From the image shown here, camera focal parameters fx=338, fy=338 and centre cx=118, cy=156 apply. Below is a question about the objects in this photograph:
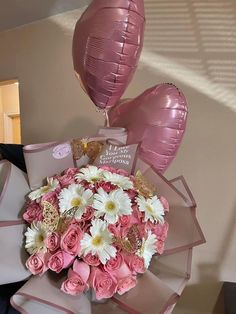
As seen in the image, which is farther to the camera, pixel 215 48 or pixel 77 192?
pixel 215 48

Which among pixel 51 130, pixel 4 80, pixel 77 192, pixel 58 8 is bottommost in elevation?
pixel 51 130

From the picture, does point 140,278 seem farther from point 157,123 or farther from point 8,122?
point 8,122

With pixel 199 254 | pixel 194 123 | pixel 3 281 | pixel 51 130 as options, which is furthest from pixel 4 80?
pixel 3 281

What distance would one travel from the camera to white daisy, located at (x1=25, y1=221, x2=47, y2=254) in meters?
0.48

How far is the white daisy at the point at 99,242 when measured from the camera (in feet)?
1.51

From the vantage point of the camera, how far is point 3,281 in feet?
1.51

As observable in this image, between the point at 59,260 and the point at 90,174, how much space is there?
0.44 feet

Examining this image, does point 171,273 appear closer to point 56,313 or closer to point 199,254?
point 56,313

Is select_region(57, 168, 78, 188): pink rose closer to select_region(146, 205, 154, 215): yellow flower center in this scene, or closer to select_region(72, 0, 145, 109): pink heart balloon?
select_region(146, 205, 154, 215): yellow flower center

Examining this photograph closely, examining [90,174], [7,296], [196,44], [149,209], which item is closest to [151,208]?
[149,209]

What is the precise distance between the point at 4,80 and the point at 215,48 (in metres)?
1.31

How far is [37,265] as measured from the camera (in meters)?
0.47

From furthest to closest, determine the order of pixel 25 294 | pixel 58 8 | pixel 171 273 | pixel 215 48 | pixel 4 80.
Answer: pixel 4 80 < pixel 58 8 < pixel 215 48 < pixel 171 273 < pixel 25 294

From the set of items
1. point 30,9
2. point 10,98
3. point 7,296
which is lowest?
point 10,98
